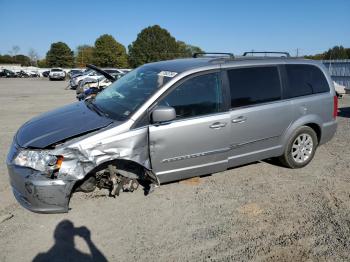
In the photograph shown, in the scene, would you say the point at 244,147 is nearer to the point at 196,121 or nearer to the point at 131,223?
the point at 196,121

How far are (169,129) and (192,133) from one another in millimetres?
325

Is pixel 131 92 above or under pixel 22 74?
under

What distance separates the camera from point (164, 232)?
11.9ft

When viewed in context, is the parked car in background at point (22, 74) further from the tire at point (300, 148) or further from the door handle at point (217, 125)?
the door handle at point (217, 125)

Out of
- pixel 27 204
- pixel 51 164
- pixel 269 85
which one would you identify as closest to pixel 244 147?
pixel 269 85

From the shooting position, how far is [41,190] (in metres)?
3.54

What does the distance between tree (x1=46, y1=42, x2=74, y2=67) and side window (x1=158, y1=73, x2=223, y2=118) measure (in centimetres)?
8231

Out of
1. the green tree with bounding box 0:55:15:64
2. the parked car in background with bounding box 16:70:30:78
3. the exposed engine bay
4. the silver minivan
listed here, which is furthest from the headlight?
the green tree with bounding box 0:55:15:64

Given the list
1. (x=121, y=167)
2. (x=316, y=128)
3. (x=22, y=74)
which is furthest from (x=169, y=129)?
(x=22, y=74)

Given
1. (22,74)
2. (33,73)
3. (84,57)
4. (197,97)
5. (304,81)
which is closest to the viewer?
(197,97)

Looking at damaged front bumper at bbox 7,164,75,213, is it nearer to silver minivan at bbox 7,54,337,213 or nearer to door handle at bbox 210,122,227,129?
silver minivan at bbox 7,54,337,213

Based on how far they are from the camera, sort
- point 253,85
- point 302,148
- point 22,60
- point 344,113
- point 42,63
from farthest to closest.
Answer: point 22,60 < point 42,63 < point 344,113 < point 302,148 < point 253,85

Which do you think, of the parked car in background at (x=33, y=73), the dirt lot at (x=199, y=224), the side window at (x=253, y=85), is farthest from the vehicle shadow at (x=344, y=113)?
the parked car in background at (x=33, y=73)

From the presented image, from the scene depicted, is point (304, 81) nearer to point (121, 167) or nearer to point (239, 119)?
point (239, 119)
